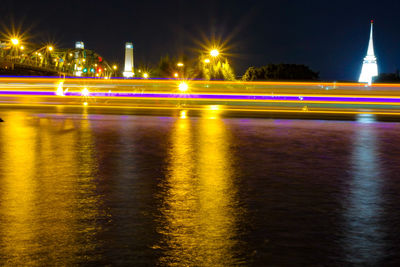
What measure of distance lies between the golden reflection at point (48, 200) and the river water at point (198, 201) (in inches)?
0.6

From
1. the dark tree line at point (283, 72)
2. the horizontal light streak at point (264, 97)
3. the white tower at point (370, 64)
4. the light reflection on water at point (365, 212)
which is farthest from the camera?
the white tower at point (370, 64)

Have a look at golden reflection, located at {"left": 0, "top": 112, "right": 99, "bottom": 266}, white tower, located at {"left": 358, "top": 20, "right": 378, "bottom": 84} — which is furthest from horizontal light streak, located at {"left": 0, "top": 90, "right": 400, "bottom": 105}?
white tower, located at {"left": 358, "top": 20, "right": 378, "bottom": 84}

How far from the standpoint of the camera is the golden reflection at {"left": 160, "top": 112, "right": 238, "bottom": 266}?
5.40m

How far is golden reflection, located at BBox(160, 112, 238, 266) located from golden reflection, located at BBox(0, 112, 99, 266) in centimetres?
76

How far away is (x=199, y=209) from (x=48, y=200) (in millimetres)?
1843

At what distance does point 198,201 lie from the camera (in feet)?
25.5

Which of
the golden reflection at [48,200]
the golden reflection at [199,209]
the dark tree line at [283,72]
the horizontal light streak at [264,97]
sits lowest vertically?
the golden reflection at [48,200]

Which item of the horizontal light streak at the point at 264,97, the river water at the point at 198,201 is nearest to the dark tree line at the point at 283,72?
the horizontal light streak at the point at 264,97

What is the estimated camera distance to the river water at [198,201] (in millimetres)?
5465

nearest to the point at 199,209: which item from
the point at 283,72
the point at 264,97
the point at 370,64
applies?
the point at 264,97

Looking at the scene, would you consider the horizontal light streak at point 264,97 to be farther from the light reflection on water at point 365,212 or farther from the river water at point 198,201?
the light reflection on water at point 365,212

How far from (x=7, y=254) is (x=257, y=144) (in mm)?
9592

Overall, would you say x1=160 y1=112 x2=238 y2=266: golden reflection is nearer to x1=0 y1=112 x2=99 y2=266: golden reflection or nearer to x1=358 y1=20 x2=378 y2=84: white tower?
x1=0 y1=112 x2=99 y2=266: golden reflection

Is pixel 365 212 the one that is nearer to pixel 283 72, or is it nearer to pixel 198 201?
pixel 198 201
